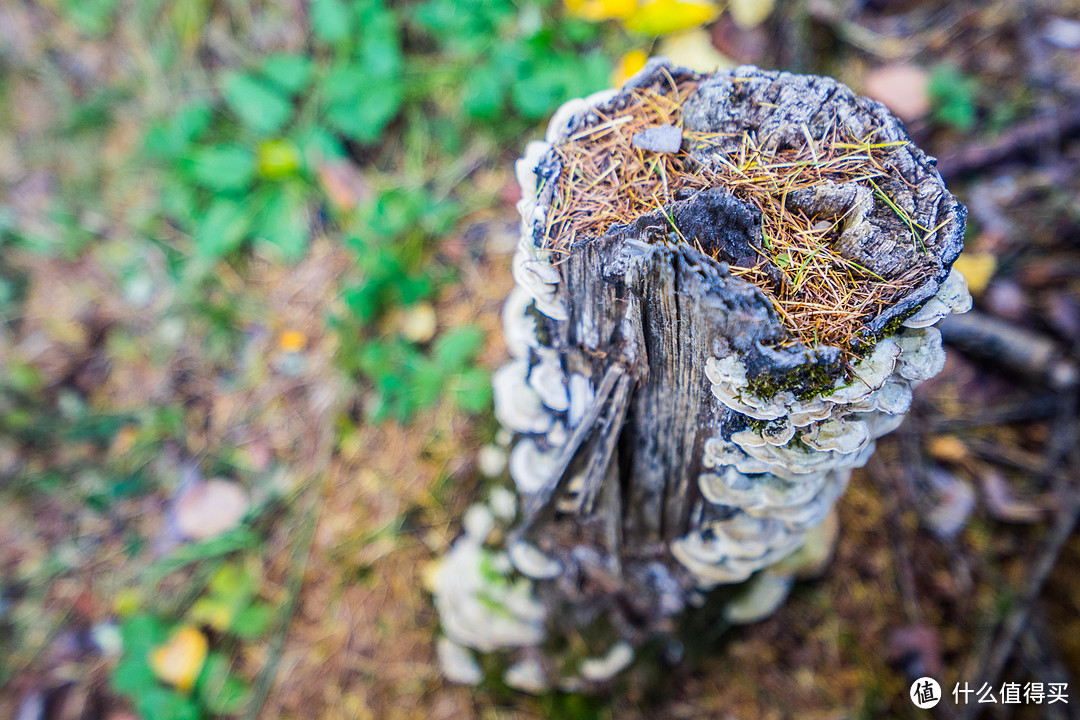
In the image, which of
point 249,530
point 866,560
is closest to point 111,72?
point 249,530

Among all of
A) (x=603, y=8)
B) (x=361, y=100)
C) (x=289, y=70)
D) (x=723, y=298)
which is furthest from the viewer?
(x=289, y=70)

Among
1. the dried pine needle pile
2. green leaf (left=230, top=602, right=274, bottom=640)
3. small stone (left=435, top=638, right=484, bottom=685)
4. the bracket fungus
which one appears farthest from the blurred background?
the dried pine needle pile

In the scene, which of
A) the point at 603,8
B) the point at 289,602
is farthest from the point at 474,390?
the point at 603,8

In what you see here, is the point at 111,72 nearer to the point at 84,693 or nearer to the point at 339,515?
the point at 339,515

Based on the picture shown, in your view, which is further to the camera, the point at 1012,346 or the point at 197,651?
the point at 197,651

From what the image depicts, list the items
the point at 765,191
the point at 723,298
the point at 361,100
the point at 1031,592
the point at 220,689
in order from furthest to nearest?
the point at 361,100 < the point at 220,689 < the point at 1031,592 < the point at 765,191 < the point at 723,298

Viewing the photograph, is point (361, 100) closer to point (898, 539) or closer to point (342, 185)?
point (342, 185)

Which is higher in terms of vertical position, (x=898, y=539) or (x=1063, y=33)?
(x=1063, y=33)

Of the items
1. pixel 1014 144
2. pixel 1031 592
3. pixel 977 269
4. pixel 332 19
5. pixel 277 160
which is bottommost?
pixel 1031 592
